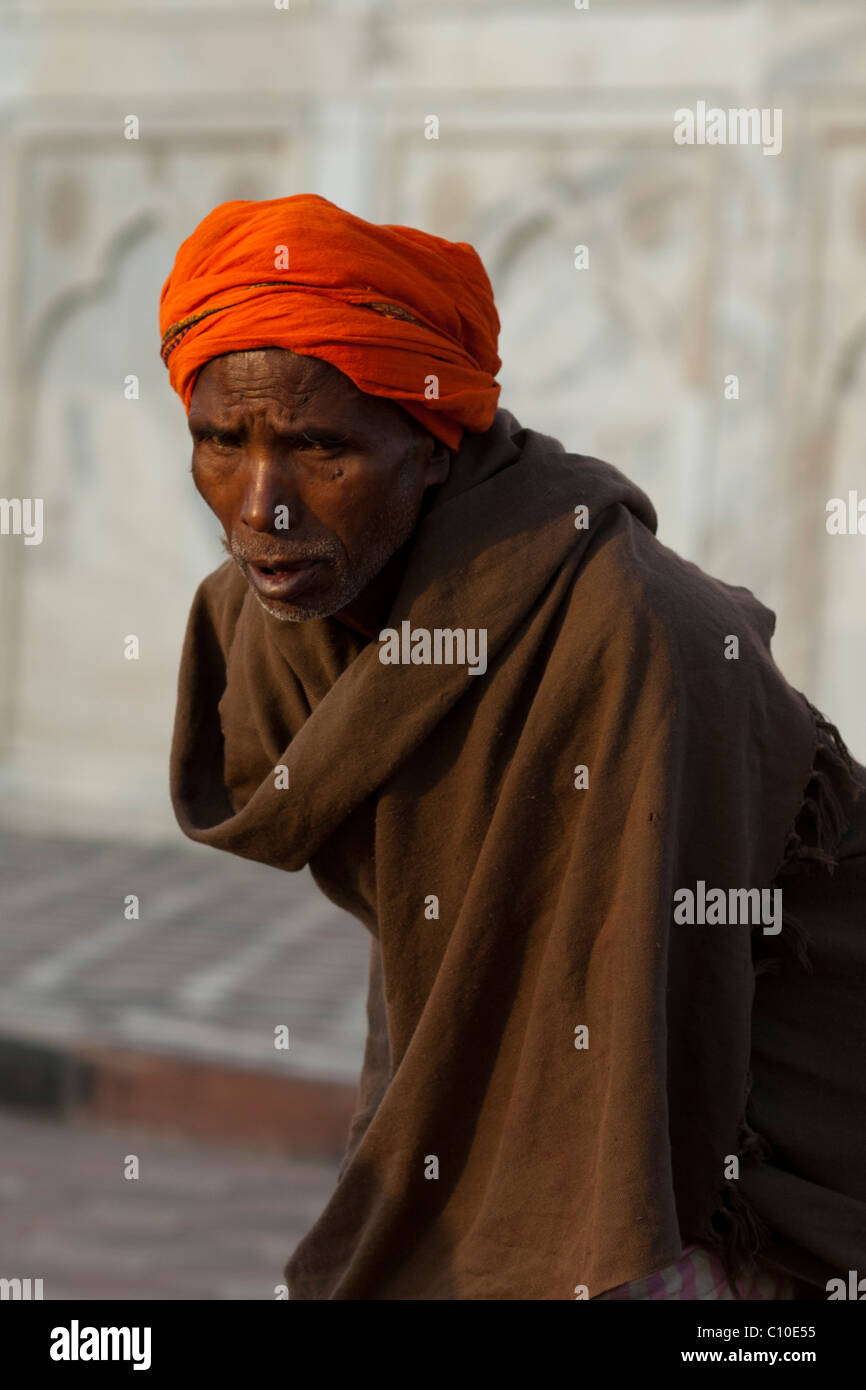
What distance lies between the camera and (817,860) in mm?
2143

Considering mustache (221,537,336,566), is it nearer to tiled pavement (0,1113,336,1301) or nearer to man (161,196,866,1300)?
man (161,196,866,1300)

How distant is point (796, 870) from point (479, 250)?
6.48 metres

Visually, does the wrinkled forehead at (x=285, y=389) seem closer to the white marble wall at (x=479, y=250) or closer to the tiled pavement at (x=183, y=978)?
the tiled pavement at (x=183, y=978)

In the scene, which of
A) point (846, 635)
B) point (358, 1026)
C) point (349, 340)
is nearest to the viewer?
point (349, 340)

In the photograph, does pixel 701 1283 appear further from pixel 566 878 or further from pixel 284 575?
pixel 284 575

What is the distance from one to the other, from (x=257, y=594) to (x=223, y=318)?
302mm

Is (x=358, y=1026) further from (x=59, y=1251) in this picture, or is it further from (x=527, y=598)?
(x=527, y=598)

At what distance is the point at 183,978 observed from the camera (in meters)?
6.21

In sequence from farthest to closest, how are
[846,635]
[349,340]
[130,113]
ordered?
[130,113]
[846,635]
[349,340]

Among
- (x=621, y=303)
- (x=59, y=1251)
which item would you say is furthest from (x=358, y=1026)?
(x=621, y=303)

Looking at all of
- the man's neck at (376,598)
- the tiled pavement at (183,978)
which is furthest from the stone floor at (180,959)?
the man's neck at (376,598)

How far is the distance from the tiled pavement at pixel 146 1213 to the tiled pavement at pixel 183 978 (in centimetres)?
16

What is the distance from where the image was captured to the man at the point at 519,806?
6.43 feet

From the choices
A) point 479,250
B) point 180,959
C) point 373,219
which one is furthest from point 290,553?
point 373,219
